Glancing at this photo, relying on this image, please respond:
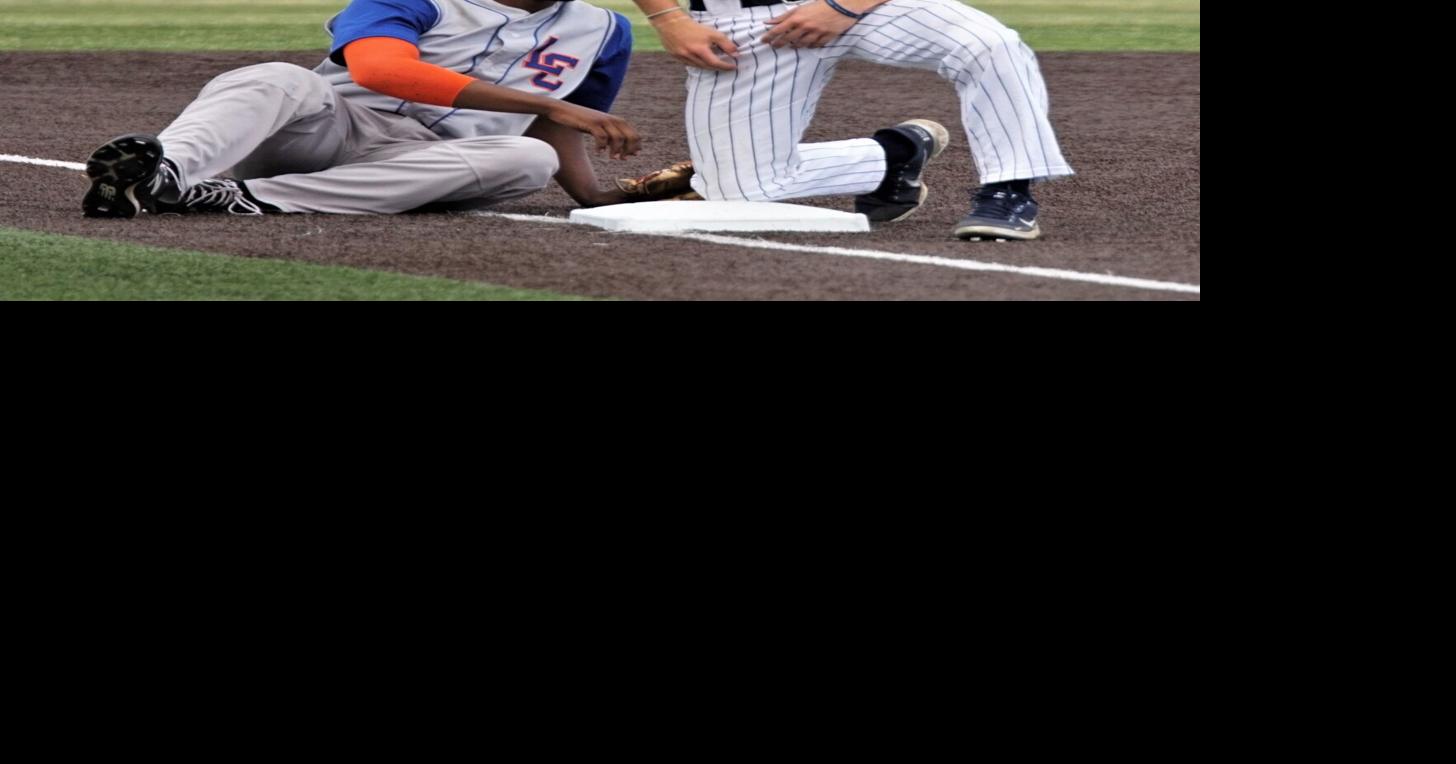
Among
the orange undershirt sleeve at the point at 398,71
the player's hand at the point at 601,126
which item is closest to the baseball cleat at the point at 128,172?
the orange undershirt sleeve at the point at 398,71

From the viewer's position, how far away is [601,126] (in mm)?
4098

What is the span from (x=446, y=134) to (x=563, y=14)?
37cm

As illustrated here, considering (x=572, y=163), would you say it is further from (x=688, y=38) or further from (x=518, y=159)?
(x=688, y=38)

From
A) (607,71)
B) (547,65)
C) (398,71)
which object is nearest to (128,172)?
(398,71)

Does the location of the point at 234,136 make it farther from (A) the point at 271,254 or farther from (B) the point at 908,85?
(B) the point at 908,85

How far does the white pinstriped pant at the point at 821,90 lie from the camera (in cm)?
389

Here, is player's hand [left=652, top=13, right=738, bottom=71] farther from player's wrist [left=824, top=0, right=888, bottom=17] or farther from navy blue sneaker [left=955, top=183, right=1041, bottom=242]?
navy blue sneaker [left=955, top=183, right=1041, bottom=242]

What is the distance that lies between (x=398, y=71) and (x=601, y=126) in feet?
1.42

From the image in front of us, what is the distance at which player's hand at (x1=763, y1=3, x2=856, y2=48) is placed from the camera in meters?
4.06

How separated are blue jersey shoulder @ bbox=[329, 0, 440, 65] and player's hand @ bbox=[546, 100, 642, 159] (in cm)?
34

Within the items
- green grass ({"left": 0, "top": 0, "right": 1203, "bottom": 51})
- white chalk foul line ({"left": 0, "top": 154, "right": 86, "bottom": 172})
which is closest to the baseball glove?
white chalk foul line ({"left": 0, "top": 154, "right": 86, "bottom": 172})

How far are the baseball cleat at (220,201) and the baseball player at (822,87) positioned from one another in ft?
3.05

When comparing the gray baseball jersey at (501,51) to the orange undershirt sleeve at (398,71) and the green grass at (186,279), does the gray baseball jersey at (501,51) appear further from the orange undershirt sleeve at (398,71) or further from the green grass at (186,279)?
the green grass at (186,279)

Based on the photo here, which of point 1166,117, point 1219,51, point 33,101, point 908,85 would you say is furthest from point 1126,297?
point 908,85
